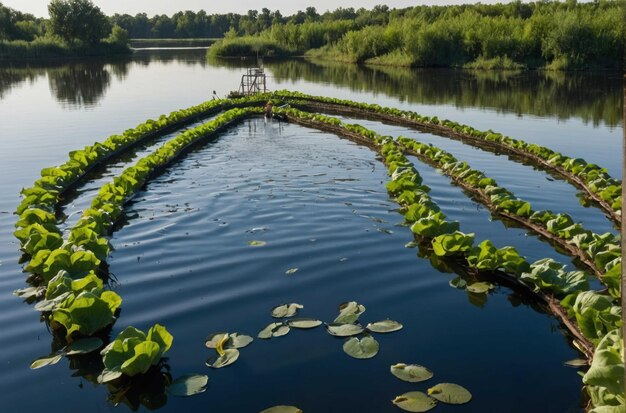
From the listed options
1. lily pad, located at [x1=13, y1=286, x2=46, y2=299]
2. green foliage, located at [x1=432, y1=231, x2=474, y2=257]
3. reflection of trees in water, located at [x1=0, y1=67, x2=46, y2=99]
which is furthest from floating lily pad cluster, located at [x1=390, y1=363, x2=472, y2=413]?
reflection of trees in water, located at [x1=0, y1=67, x2=46, y2=99]

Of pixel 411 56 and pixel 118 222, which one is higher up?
pixel 411 56

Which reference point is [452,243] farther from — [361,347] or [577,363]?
[361,347]

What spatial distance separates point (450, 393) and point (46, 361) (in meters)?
4.03

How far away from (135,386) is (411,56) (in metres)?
56.5

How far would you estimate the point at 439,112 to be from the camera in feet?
87.2

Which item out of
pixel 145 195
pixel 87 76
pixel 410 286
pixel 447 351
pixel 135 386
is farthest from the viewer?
pixel 87 76

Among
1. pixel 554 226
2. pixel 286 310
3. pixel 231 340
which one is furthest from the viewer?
pixel 554 226

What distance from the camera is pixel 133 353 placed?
5098 mm

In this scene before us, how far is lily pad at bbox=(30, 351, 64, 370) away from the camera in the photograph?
5.43 meters

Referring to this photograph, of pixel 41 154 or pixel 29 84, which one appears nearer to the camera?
pixel 41 154

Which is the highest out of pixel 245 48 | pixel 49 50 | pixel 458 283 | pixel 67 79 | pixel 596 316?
pixel 245 48

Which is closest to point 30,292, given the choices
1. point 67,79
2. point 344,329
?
point 344,329

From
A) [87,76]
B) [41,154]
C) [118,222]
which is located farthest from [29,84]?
[118,222]

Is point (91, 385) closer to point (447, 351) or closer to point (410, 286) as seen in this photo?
point (447, 351)
